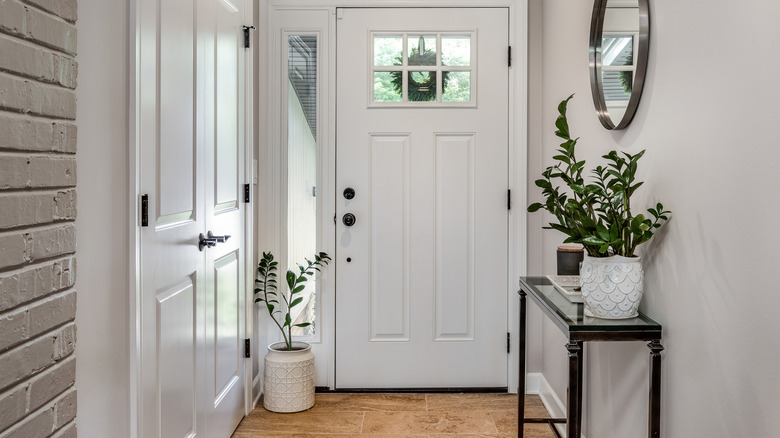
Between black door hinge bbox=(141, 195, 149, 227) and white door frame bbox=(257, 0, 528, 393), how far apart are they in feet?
4.88

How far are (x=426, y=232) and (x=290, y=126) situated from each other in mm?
907

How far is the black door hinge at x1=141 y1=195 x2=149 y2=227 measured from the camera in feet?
5.80

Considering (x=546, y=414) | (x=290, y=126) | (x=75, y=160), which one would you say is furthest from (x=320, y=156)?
(x=75, y=160)

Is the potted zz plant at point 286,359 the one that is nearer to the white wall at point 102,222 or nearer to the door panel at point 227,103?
the door panel at point 227,103

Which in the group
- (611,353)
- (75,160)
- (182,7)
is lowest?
(611,353)

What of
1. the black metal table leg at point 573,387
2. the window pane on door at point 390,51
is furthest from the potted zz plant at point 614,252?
the window pane on door at point 390,51

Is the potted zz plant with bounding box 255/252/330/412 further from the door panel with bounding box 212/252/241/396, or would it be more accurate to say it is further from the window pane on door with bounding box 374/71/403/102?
the window pane on door with bounding box 374/71/403/102

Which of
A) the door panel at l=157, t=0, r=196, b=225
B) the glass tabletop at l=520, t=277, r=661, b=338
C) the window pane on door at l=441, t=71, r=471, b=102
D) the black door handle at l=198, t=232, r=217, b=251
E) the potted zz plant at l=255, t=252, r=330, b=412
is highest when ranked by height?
the window pane on door at l=441, t=71, r=471, b=102

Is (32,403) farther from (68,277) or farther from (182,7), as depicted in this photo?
(182,7)

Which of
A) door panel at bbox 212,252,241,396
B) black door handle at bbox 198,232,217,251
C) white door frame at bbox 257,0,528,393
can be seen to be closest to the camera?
black door handle at bbox 198,232,217,251

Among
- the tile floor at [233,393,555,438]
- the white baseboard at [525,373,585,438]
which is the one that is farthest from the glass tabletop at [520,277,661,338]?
the tile floor at [233,393,555,438]

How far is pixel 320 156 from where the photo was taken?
3312mm

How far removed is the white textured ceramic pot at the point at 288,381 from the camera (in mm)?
3045

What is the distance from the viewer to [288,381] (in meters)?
3.04
